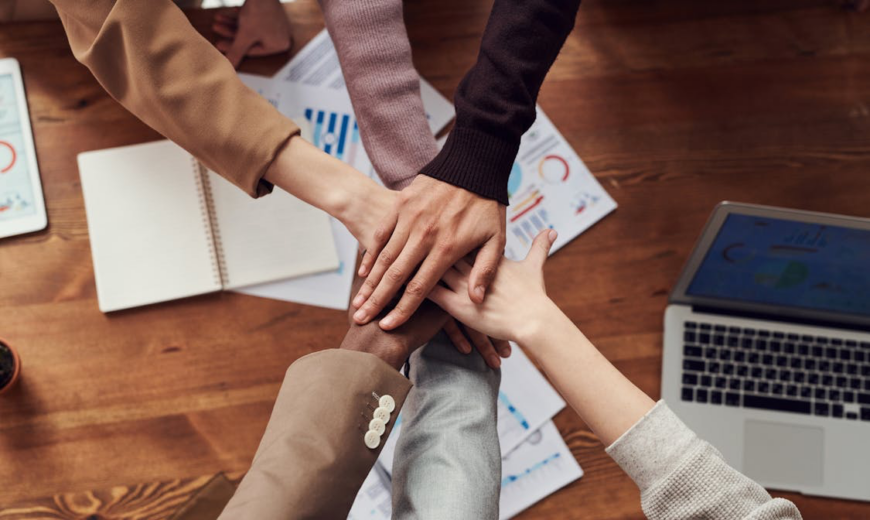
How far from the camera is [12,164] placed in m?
1.09

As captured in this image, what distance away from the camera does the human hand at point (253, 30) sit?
1105mm

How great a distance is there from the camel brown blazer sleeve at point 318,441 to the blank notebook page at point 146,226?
14.1 inches

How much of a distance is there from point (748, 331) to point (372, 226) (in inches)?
21.8

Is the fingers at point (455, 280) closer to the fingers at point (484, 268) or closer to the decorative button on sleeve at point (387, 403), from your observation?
the fingers at point (484, 268)

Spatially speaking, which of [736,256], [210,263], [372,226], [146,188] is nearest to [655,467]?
[736,256]

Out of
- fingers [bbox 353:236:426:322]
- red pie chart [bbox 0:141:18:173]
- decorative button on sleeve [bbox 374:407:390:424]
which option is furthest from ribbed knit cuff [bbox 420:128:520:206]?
red pie chart [bbox 0:141:18:173]

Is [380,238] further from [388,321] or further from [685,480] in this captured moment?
[685,480]

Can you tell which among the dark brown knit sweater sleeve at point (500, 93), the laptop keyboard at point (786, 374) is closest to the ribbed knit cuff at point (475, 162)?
the dark brown knit sweater sleeve at point (500, 93)

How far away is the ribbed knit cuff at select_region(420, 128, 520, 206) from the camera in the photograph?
920 millimetres

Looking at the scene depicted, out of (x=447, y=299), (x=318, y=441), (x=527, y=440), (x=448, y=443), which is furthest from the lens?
(x=527, y=440)

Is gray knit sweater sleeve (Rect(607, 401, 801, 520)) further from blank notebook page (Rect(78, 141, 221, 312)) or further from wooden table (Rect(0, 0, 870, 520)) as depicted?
blank notebook page (Rect(78, 141, 221, 312))

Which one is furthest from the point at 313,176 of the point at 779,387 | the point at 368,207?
the point at 779,387

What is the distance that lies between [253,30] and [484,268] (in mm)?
520

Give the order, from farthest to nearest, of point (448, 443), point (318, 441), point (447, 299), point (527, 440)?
point (527, 440) → point (447, 299) → point (448, 443) → point (318, 441)
